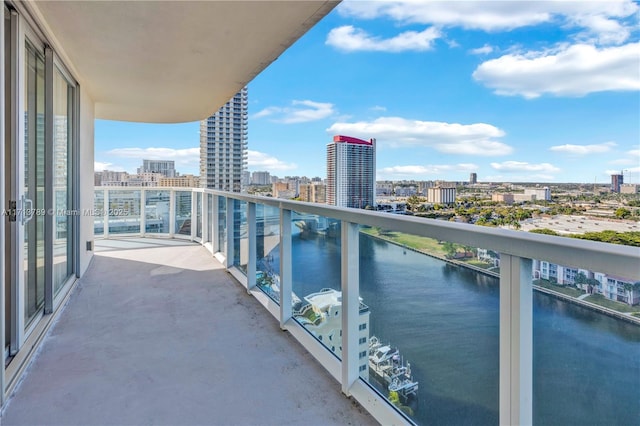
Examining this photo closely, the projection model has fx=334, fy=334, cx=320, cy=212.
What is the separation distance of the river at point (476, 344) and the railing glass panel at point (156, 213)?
6.14 meters

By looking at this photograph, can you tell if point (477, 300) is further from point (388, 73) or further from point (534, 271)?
point (388, 73)

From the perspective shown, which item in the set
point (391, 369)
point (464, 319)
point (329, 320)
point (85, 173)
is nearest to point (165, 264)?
point (85, 173)

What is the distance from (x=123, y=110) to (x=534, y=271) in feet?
21.1

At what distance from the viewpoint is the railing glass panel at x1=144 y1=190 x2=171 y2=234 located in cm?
695

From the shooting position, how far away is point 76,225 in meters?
3.80

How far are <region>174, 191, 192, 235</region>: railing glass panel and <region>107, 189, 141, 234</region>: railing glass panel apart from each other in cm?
83

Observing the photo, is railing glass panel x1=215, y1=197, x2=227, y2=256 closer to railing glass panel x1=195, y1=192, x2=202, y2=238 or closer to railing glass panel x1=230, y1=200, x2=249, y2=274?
railing glass panel x1=230, y1=200, x2=249, y2=274

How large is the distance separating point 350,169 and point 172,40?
9.22ft

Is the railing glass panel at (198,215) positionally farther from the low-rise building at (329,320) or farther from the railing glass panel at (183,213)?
the low-rise building at (329,320)

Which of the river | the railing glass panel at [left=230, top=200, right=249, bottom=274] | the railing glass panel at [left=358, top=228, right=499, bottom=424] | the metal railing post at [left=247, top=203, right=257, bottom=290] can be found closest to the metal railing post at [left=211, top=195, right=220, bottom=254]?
the railing glass panel at [left=230, top=200, right=249, bottom=274]

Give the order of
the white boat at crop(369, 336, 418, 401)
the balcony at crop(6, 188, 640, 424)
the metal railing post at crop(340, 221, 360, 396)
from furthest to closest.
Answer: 1. the metal railing post at crop(340, 221, 360, 396)
2. the white boat at crop(369, 336, 418, 401)
3. the balcony at crop(6, 188, 640, 424)

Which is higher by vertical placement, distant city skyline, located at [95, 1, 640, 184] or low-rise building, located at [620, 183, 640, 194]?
distant city skyline, located at [95, 1, 640, 184]

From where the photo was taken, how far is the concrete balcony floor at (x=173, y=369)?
158 centimetres

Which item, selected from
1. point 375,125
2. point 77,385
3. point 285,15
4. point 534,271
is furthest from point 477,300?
point 375,125
